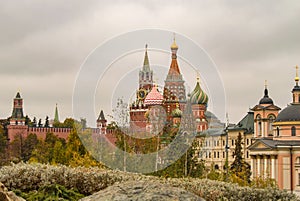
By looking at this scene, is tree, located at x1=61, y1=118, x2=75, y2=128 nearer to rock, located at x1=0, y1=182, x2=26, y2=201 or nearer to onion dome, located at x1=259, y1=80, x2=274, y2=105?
onion dome, located at x1=259, y1=80, x2=274, y2=105

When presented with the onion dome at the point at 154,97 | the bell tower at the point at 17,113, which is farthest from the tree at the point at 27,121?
the onion dome at the point at 154,97

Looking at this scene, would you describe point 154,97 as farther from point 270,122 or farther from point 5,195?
point 270,122

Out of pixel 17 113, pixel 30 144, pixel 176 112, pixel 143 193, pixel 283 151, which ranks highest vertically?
Answer: pixel 17 113

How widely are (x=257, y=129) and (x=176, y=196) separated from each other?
59.8 metres

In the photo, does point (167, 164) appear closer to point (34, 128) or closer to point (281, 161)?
point (281, 161)

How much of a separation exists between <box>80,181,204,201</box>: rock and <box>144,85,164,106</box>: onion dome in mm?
19487

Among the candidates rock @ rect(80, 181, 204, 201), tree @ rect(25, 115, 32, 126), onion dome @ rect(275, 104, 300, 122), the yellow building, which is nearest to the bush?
rock @ rect(80, 181, 204, 201)

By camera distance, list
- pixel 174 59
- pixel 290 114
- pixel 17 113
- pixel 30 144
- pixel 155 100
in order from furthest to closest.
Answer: pixel 17 113 < pixel 30 144 < pixel 290 114 < pixel 155 100 < pixel 174 59

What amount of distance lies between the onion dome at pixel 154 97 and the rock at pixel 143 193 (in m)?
19.5

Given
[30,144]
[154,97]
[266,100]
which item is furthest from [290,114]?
[30,144]

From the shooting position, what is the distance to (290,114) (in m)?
59.9

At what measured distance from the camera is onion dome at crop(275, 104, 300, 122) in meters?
59.4

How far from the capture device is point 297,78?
210 ft

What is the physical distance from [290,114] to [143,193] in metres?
51.9
